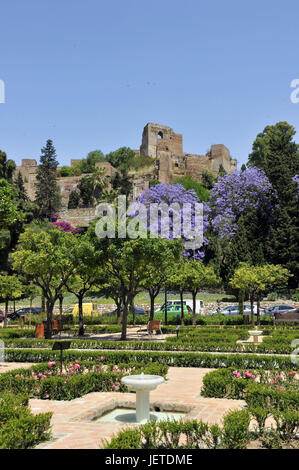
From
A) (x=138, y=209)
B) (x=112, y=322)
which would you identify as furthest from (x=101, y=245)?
(x=138, y=209)

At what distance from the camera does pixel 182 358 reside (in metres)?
13.5

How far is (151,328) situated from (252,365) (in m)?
10.0

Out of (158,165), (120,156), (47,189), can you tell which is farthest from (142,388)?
(120,156)

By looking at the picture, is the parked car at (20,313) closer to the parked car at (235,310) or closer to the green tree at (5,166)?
the parked car at (235,310)

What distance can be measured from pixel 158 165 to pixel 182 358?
5834 centimetres

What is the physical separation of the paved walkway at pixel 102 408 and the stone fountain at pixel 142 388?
449mm

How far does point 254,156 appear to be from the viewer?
5972cm

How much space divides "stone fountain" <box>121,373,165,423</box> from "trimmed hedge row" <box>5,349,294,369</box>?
17.9 feet

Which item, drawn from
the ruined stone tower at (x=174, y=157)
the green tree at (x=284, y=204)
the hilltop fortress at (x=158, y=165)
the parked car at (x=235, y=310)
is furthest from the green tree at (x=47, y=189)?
the parked car at (x=235, y=310)

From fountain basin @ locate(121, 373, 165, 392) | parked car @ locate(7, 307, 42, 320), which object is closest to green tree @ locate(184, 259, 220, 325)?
parked car @ locate(7, 307, 42, 320)

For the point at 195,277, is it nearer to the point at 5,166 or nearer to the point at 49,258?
the point at 49,258

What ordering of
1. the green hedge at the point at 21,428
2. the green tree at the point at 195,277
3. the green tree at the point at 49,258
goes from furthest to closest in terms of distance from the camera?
1. the green tree at the point at 195,277
2. the green tree at the point at 49,258
3. the green hedge at the point at 21,428

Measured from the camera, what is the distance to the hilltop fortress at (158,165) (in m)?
65.9

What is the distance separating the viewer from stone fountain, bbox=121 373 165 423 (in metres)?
6.82
